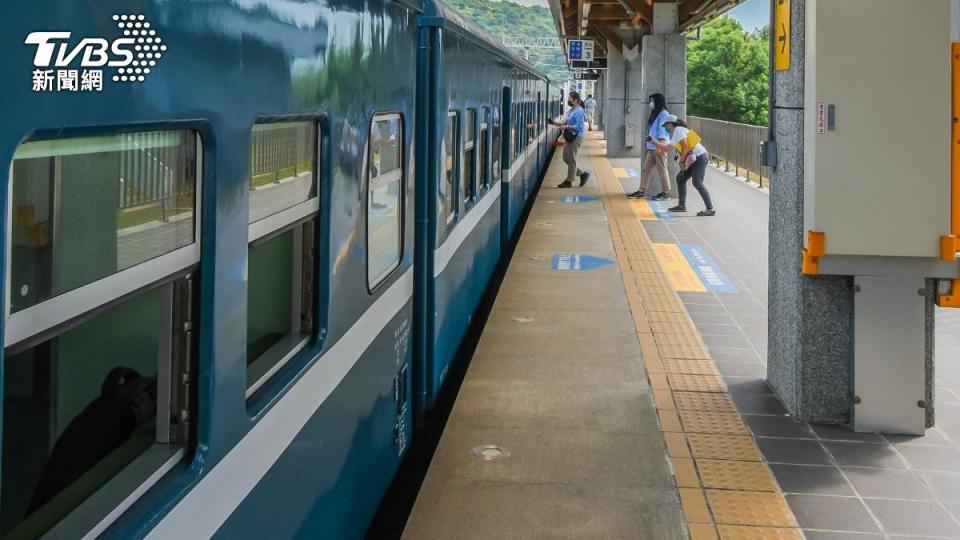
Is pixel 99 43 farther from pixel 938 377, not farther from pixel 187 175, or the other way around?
pixel 938 377

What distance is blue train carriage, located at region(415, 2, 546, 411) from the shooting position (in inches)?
197

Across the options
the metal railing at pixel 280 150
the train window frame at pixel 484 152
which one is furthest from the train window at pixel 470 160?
the metal railing at pixel 280 150

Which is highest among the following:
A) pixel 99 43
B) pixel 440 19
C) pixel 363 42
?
pixel 440 19

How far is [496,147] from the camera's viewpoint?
9.56 meters

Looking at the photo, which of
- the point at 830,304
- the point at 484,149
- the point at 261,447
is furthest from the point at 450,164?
the point at 261,447

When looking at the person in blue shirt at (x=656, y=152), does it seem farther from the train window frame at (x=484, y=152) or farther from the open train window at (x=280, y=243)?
the open train window at (x=280, y=243)

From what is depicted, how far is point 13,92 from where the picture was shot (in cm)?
134

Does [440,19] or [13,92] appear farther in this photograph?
[440,19]

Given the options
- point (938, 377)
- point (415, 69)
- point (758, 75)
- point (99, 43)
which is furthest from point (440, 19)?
point (758, 75)

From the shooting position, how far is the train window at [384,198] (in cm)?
377

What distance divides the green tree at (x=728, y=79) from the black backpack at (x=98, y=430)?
82059 mm

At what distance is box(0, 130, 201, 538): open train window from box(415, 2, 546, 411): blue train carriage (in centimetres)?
268

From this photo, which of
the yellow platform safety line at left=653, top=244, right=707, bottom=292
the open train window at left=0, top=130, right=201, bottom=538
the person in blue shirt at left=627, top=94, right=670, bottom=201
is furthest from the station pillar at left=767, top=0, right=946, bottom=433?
the person in blue shirt at left=627, top=94, right=670, bottom=201

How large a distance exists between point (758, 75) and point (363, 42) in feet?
283
